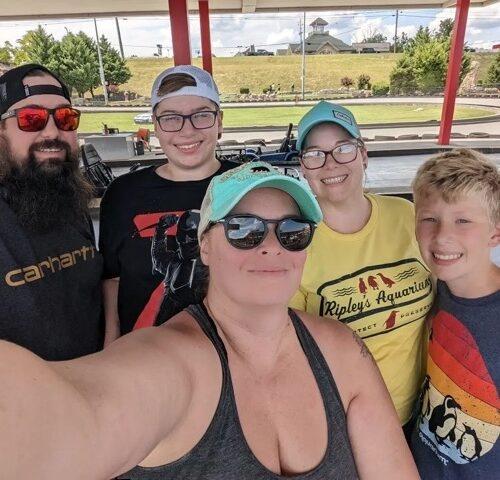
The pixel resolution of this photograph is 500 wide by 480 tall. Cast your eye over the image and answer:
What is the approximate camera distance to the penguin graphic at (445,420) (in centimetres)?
135

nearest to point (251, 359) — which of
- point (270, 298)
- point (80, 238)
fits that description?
point (270, 298)

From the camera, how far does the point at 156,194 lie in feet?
5.81

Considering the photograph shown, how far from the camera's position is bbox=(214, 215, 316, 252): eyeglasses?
3.33 feet

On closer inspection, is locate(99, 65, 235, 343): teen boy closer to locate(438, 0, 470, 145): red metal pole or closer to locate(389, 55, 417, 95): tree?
locate(438, 0, 470, 145): red metal pole

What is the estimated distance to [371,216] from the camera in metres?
1.59

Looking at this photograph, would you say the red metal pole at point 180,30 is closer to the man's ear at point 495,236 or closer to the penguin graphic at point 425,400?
the man's ear at point 495,236

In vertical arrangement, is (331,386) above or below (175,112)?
below

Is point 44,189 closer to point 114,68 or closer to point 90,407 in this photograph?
point 90,407

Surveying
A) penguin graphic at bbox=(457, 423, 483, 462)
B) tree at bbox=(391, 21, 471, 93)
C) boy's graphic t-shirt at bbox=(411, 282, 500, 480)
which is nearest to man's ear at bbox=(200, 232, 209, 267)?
boy's graphic t-shirt at bbox=(411, 282, 500, 480)

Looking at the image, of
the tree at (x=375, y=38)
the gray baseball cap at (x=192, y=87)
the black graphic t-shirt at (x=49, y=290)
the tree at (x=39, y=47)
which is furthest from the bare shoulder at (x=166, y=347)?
the tree at (x=375, y=38)

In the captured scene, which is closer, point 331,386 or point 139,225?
point 331,386

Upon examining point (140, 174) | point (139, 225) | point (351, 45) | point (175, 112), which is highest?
point (351, 45)

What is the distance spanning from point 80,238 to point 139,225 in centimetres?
25

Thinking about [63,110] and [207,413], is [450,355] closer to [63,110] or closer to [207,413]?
[207,413]
